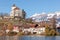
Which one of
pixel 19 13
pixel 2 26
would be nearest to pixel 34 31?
pixel 2 26

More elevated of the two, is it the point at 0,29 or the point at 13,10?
the point at 13,10

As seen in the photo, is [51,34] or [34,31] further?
[34,31]

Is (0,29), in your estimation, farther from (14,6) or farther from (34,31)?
(14,6)

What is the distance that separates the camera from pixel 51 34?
246 feet

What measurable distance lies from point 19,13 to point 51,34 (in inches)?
2583

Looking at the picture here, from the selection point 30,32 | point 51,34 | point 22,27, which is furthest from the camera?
point 22,27

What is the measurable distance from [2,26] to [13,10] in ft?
135

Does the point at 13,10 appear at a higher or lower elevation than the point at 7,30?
higher

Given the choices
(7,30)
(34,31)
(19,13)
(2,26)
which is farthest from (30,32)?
(19,13)

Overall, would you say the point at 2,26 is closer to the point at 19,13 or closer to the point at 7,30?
the point at 7,30

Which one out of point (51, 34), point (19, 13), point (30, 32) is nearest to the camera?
point (51, 34)

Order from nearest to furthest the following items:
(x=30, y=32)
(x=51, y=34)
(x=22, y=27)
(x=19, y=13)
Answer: (x=51, y=34) → (x=30, y=32) → (x=22, y=27) → (x=19, y=13)

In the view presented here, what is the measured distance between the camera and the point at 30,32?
300 ft

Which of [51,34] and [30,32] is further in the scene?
[30,32]
